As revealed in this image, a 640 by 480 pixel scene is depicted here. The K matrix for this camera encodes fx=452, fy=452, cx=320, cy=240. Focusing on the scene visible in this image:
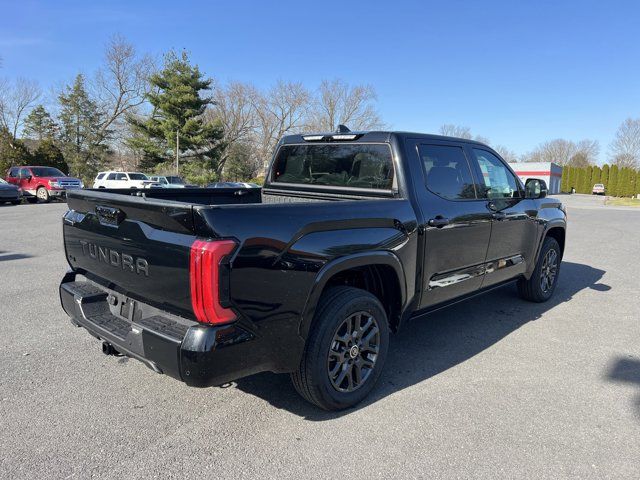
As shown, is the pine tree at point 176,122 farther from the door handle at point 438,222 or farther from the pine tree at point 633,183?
the pine tree at point 633,183

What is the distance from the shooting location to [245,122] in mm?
57625

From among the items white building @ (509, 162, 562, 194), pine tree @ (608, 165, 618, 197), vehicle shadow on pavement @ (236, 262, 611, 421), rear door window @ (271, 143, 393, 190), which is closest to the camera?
vehicle shadow on pavement @ (236, 262, 611, 421)

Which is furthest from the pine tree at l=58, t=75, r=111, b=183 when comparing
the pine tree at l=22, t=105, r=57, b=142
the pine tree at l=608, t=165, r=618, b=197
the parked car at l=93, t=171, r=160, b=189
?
the pine tree at l=608, t=165, r=618, b=197

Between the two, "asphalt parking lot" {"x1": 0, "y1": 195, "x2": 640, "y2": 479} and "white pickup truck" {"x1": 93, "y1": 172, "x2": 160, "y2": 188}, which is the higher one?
"white pickup truck" {"x1": 93, "y1": 172, "x2": 160, "y2": 188}

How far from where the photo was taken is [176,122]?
39312 millimetres

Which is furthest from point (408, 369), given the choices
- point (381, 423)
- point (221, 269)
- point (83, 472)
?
point (83, 472)

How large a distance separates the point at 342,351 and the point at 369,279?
24.6 inches

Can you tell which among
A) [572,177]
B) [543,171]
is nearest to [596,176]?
[572,177]

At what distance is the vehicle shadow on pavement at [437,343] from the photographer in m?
3.29

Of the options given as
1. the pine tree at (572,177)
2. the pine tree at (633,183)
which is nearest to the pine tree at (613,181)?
the pine tree at (633,183)

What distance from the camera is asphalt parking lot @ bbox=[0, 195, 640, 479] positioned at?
8.18 feet

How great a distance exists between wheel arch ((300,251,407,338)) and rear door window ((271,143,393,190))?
2.45 ft

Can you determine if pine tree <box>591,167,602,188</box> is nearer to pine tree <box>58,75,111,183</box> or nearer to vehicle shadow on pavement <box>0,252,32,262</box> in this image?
pine tree <box>58,75,111,183</box>

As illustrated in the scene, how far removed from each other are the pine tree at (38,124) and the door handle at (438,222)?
54.5 metres
